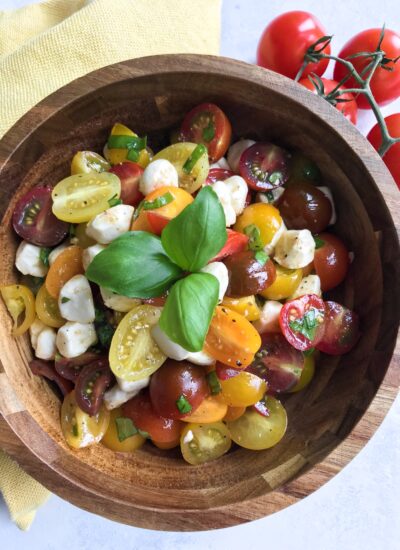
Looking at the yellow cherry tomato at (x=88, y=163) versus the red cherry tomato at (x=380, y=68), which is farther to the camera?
the red cherry tomato at (x=380, y=68)

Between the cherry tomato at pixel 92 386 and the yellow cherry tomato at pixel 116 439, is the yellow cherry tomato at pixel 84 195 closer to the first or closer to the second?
the cherry tomato at pixel 92 386

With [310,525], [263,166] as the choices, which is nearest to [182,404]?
[263,166]

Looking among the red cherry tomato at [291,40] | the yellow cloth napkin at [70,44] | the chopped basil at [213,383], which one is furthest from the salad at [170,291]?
the red cherry tomato at [291,40]

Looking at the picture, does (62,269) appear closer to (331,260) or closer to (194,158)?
(194,158)

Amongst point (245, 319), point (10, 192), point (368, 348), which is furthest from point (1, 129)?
point (368, 348)

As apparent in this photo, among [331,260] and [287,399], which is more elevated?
[331,260]

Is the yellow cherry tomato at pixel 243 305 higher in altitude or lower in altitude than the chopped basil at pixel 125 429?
higher
